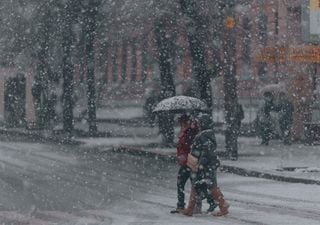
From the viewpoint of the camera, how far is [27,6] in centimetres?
3594

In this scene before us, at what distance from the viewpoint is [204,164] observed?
13.7 meters

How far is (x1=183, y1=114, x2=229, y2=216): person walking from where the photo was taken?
1361cm

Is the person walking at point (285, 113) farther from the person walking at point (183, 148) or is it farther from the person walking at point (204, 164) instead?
the person walking at point (204, 164)

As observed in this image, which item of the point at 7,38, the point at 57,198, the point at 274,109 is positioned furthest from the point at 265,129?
the point at 57,198

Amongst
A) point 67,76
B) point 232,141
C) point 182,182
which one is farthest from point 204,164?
point 67,76

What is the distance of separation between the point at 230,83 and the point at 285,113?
868 centimetres

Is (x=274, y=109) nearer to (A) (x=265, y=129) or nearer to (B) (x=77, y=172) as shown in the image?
(A) (x=265, y=129)

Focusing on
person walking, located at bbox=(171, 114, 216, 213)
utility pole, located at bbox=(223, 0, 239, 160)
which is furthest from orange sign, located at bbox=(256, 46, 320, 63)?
person walking, located at bbox=(171, 114, 216, 213)

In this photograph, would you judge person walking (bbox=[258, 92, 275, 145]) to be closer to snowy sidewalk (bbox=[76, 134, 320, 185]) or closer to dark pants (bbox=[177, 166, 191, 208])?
snowy sidewalk (bbox=[76, 134, 320, 185])

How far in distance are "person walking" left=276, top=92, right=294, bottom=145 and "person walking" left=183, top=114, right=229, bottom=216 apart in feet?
59.1

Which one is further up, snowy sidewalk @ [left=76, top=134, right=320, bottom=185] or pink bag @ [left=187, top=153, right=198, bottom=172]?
pink bag @ [left=187, top=153, right=198, bottom=172]

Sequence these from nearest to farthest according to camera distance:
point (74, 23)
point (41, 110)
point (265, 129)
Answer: point (265, 129) → point (74, 23) → point (41, 110)

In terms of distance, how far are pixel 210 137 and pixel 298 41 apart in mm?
23658

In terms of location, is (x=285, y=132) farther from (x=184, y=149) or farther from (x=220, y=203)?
(x=220, y=203)
